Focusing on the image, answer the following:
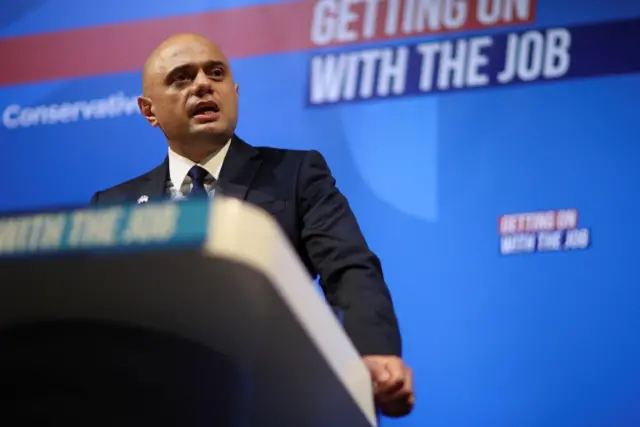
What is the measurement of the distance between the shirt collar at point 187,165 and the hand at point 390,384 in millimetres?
658

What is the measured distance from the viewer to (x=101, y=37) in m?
2.46

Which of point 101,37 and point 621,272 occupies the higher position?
point 101,37

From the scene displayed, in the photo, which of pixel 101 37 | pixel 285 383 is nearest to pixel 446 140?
pixel 101 37

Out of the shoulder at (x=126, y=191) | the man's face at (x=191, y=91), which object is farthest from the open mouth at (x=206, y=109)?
the shoulder at (x=126, y=191)

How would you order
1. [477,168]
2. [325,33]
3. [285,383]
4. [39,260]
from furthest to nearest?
[325,33], [477,168], [285,383], [39,260]

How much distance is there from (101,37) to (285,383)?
2.02 meters

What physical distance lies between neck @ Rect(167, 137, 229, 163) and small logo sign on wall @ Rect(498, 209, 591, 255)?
725 millimetres

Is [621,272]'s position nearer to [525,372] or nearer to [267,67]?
[525,372]

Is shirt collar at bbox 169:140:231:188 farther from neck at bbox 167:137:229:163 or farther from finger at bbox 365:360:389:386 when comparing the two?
finger at bbox 365:360:389:386

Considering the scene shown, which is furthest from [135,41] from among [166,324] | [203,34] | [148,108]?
[166,324]

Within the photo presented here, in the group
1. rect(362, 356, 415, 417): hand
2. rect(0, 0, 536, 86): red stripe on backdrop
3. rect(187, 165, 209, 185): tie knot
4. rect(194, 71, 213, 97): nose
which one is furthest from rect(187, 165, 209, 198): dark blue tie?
rect(0, 0, 536, 86): red stripe on backdrop

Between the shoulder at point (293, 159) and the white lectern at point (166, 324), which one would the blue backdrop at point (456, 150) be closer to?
the shoulder at point (293, 159)

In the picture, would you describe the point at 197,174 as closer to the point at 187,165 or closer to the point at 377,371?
the point at 187,165

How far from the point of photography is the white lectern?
481mm
